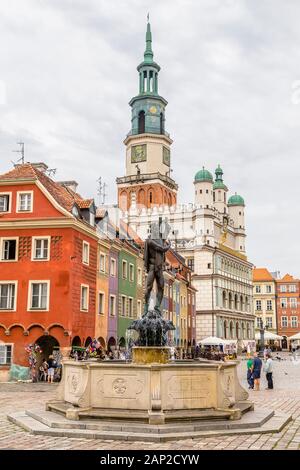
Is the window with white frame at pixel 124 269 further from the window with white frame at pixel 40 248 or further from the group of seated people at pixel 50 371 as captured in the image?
the group of seated people at pixel 50 371

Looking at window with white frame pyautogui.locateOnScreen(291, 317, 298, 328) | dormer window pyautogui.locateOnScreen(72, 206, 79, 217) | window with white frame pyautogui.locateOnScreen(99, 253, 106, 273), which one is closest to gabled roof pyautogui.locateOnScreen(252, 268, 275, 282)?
window with white frame pyautogui.locateOnScreen(291, 317, 298, 328)

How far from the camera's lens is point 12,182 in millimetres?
31938

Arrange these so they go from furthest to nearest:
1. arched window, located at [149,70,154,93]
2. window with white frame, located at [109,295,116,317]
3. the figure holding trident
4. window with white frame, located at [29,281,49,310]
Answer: arched window, located at [149,70,154,93] → window with white frame, located at [109,295,116,317] → window with white frame, located at [29,281,49,310] → the figure holding trident

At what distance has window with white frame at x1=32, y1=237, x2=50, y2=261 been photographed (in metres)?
31.0

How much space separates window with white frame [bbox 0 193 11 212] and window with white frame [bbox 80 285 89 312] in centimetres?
607

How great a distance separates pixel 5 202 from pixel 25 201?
121 cm

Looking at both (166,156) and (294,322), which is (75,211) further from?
(294,322)

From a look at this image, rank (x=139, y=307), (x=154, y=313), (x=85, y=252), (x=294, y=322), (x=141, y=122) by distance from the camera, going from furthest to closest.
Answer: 1. (x=294, y=322)
2. (x=141, y=122)
3. (x=139, y=307)
4. (x=85, y=252)
5. (x=154, y=313)

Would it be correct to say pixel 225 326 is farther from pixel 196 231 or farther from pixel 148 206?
pixel 148 206

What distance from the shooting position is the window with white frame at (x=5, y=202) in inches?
1260

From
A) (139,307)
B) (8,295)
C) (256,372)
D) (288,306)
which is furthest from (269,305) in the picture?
(256,372)

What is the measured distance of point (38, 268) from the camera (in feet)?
101

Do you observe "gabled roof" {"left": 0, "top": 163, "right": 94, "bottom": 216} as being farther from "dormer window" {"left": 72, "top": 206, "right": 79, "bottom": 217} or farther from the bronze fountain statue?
the bronze fountain statue

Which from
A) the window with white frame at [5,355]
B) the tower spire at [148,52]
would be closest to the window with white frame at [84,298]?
the window with white frame at [5,355]
